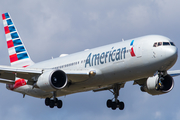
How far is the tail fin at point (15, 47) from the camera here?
53500 millimetres

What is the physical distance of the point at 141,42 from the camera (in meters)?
39.8

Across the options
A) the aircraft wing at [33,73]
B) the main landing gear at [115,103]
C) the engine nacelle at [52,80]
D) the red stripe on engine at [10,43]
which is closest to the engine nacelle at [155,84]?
the main landing gear at [115,103]

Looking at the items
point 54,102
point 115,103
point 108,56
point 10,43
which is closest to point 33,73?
point 54,102

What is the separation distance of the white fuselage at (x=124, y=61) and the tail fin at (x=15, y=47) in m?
10.1

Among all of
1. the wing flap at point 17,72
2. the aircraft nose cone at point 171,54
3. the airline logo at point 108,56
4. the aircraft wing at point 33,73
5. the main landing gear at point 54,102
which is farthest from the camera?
the main landing gear at point 54,102

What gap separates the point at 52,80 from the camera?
41.7 metres

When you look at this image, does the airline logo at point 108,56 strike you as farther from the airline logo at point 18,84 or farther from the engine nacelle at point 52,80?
the airline logo at point 18,84

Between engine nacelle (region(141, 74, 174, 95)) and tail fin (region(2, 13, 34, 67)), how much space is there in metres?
14.6

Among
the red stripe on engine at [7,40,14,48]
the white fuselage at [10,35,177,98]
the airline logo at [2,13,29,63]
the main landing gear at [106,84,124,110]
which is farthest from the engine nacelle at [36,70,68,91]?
the red stripe on engine at [7,40,14,48]

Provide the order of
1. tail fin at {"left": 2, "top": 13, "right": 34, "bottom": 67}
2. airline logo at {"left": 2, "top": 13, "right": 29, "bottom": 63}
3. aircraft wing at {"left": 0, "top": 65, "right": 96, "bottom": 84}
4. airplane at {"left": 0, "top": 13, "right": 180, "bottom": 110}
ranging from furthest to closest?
airline logo at {"left": 2, "top": 13, "right": 29, "bottom": 63} → tail fin at {"left": 2, "top": 13, "right": 34, "bottom": 67} → aircraft wing at {"left": 0, "top": 65, "right": 96, "bottom": 84} → airplane at {"left": 0, "top": 13, "right": 180, "bottom": 110}

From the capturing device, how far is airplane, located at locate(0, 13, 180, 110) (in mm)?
39031

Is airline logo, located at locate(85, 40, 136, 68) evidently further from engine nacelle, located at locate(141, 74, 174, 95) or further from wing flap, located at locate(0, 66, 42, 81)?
engine nacelle, located at locate(141, 74, 174, 95)

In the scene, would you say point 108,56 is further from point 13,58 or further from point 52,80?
point 13,58

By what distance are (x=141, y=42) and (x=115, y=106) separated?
10.5m
